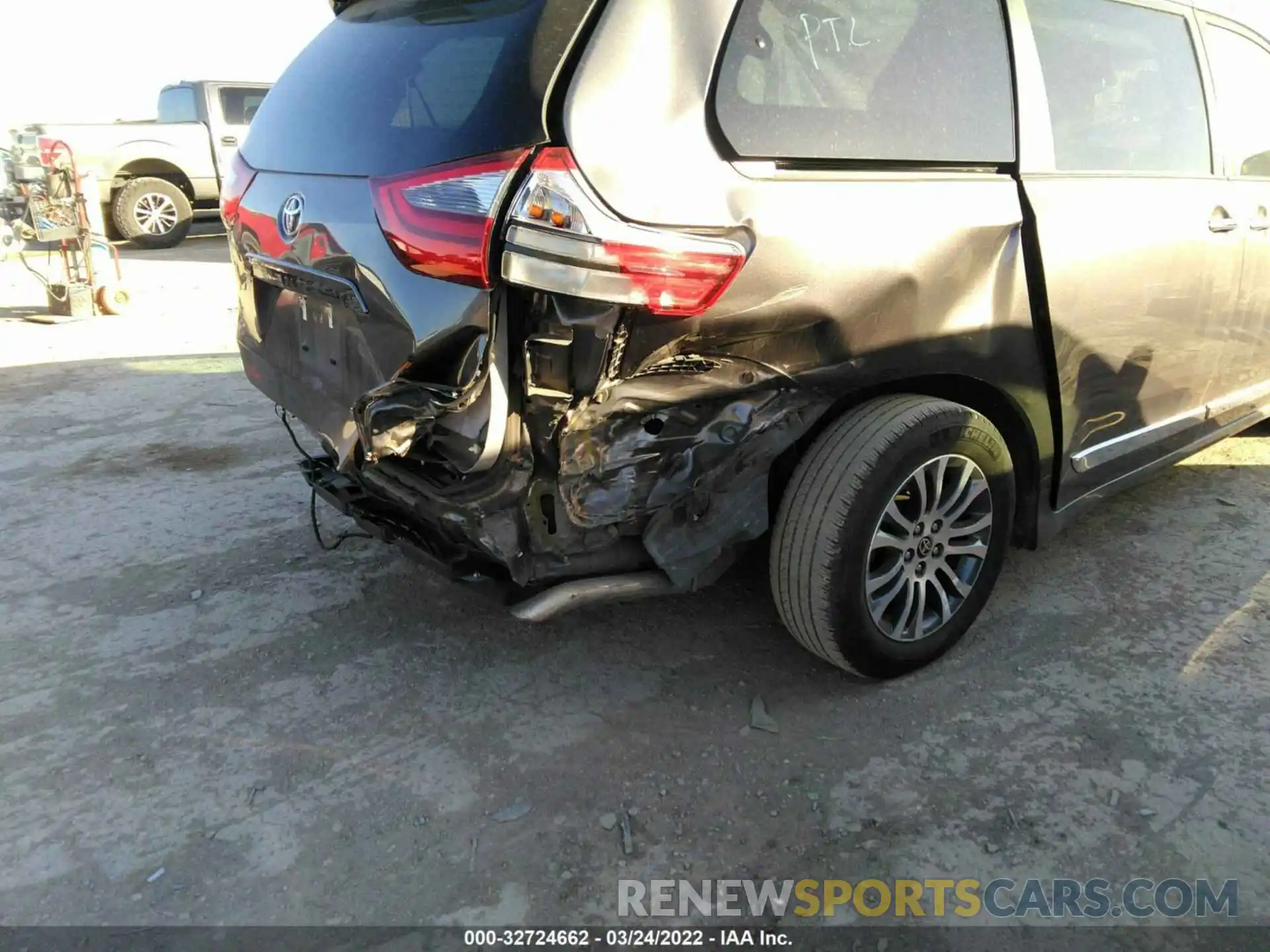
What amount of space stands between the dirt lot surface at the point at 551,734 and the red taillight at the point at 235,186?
1.24m

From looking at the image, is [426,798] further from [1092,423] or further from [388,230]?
[1092,423]

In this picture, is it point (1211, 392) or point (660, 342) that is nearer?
point (660, 342)

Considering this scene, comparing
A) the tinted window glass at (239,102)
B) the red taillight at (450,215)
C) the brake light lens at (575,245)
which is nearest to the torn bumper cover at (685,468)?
the brake light lens at (575,245)

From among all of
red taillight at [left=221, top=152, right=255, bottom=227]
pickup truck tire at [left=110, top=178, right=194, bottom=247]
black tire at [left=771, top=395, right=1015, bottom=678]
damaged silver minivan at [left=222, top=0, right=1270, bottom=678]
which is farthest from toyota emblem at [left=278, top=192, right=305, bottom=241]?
pickup truck tire at [left=110, top=178, right=194, bottom=247]

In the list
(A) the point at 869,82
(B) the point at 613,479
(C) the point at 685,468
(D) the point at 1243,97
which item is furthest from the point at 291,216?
(D) the point at 1243,97

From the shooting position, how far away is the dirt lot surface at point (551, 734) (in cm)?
203

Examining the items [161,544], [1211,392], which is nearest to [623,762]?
[161,544]

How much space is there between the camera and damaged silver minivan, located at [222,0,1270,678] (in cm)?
189

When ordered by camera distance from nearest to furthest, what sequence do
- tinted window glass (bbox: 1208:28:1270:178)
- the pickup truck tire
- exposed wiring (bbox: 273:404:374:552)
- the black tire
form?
the black tire < exposed wiring (bbox: 273:404:374:552) < tinted window glass (bbox: 1208:28:1270:178) < the pickup truck tire

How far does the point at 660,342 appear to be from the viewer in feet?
6.39

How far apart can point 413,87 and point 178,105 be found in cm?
1189

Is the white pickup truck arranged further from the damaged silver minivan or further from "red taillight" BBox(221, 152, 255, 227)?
the damaged silver minivan

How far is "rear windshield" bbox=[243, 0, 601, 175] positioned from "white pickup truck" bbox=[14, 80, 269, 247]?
31.9 feet

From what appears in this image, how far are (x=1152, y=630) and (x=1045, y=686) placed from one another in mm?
528
